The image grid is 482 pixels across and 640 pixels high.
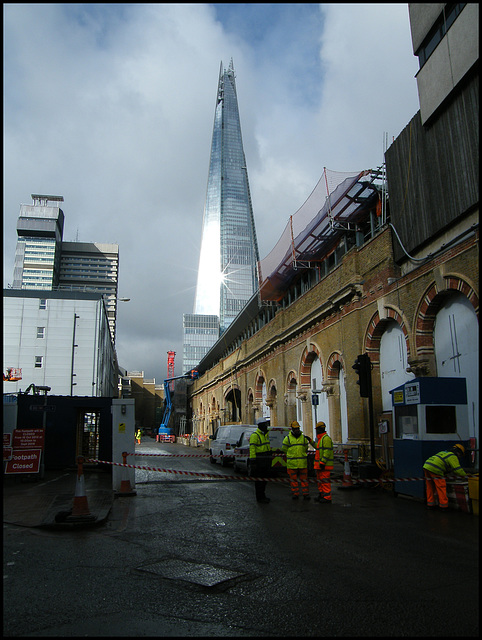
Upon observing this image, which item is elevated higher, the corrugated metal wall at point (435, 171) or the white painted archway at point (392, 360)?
the corrugated metal wall at point (435, 171)

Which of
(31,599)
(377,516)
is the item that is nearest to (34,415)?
(377,516)

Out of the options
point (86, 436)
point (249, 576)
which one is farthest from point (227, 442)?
point (249, 576)

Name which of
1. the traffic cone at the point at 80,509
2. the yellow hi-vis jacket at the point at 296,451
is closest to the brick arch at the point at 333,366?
the yellow hi-vis jacket at the point at 296,451

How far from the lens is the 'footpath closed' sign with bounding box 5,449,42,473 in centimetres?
1424

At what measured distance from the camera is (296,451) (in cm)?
1120

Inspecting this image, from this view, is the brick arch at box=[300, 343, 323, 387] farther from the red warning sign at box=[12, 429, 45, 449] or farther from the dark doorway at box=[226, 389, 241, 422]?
the dark doorway at box=[226, 389, 241, 422]

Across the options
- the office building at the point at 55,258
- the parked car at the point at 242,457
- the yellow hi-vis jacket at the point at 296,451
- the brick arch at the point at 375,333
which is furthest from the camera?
the office building at the point at 55,258

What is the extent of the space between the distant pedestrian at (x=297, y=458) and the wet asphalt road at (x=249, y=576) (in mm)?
1694

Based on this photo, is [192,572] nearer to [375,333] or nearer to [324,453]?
[324,453]

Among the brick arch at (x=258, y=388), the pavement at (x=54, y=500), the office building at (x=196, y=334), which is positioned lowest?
the pavement at (x=54, y=500)

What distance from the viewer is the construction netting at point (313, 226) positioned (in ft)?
64.4

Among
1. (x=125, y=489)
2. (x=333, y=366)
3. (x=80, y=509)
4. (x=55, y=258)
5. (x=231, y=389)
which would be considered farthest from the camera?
(x=55, y=258)

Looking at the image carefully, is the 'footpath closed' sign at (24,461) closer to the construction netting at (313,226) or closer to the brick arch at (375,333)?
the brick arch at (375,333)

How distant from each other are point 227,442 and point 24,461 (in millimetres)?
8796
